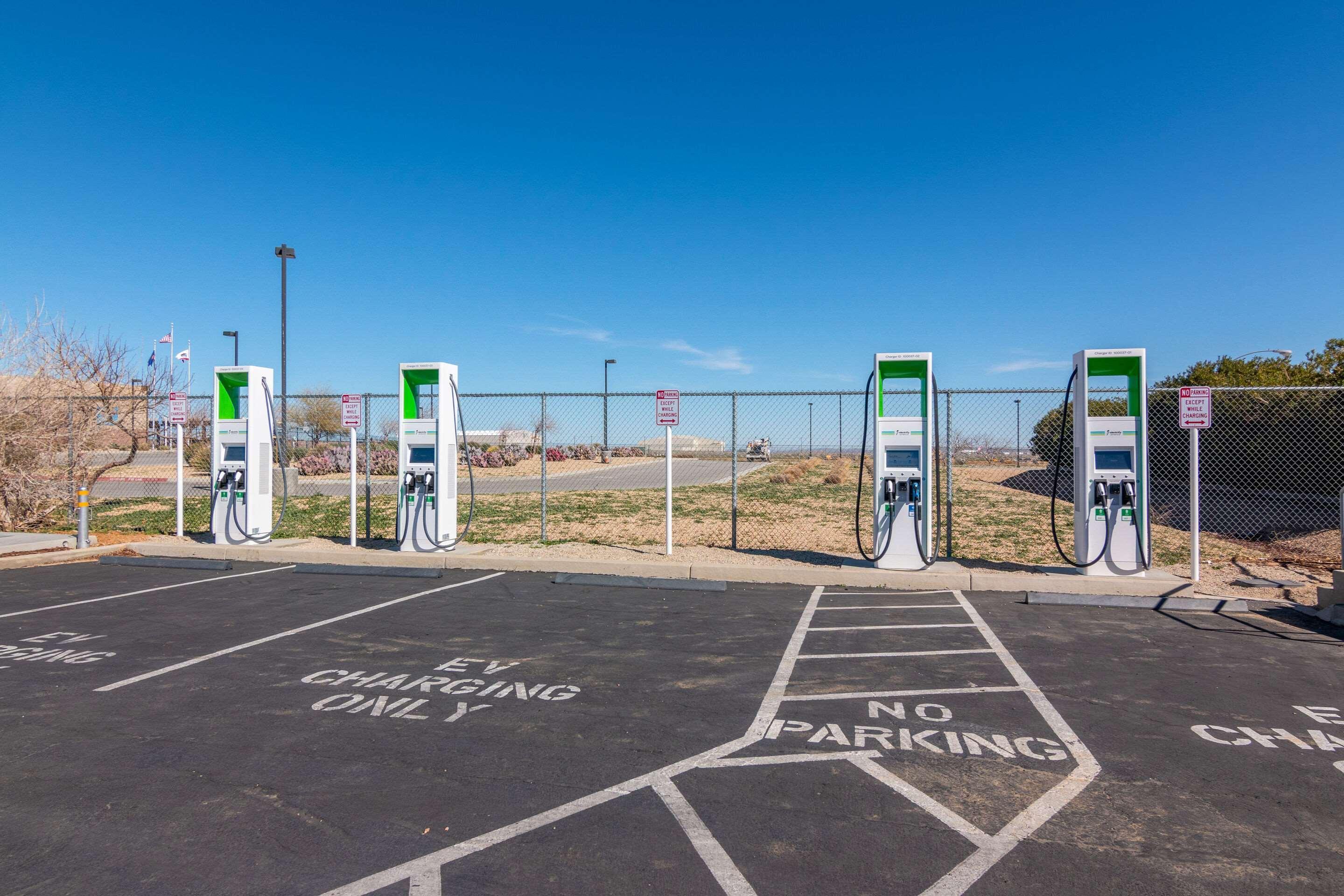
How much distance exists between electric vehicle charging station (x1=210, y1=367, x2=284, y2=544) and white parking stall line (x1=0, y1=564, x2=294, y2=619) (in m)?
1.44

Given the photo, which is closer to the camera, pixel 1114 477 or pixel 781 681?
pixel 781 681

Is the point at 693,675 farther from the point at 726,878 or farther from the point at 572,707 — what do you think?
the point at 726,878

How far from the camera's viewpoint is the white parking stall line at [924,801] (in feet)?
11.3

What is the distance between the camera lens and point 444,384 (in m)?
11.3

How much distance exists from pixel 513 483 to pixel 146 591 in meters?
17.6

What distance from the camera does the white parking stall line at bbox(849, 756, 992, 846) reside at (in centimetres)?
346

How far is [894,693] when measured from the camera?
5410 mm

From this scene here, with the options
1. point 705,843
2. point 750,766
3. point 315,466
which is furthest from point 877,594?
point 315,466

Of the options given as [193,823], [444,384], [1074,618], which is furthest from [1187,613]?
[444,384]

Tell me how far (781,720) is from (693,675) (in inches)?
43.0

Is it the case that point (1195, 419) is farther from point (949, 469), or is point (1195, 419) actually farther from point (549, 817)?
point (549, 817)

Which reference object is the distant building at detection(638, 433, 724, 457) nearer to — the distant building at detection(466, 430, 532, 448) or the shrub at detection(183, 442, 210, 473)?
the distant building at detection(466, 430, 532, 448)

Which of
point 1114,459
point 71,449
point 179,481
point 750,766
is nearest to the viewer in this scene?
point 750,766

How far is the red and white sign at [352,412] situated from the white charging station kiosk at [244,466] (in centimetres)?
126
